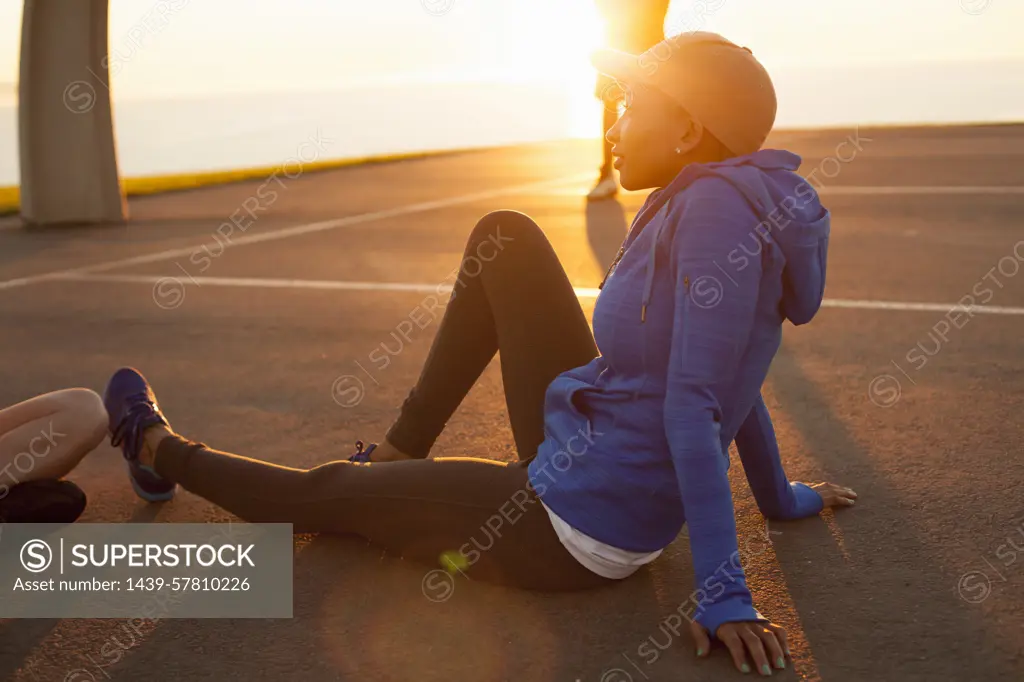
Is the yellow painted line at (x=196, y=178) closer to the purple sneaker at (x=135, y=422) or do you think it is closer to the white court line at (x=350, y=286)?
the white court line at (x=350, y=286)

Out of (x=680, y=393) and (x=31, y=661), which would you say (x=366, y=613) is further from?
(x=680, y=393)

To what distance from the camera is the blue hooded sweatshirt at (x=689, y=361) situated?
2312 millimetres

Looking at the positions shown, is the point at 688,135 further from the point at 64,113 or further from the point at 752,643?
the point at 64,113

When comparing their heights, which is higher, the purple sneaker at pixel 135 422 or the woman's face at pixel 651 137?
the woman's face at pixel 651 137

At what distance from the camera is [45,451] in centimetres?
345

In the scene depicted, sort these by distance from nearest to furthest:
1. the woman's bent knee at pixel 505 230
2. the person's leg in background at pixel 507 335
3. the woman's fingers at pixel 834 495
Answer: the person's leg in background at pixel 507 335
the woman's bent knee at pixel 505 230
the woman's fingers at pixel 834 495

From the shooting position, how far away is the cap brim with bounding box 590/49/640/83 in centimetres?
251

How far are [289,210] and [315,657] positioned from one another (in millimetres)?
9485

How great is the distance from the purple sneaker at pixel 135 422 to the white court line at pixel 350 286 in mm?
3632

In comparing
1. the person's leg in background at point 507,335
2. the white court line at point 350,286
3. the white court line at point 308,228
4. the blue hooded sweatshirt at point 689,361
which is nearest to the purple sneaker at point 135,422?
the person's leg in background at point 507,335

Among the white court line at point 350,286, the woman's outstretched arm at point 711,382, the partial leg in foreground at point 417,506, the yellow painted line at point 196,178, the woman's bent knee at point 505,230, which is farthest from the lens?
the yellow painted line at point 196,178

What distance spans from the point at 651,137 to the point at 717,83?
0.21 m

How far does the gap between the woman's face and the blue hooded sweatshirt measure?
0.07 meters

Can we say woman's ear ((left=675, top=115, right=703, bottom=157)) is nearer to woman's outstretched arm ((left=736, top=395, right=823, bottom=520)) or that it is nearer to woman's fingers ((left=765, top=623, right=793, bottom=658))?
woman's outstretched arm ((left=736, top=395, right=823, bottom=520))
